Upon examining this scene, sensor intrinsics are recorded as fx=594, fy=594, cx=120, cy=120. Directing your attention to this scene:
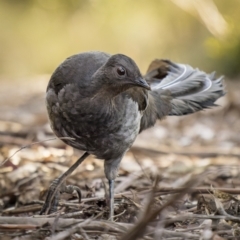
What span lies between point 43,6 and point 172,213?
12.0 metres

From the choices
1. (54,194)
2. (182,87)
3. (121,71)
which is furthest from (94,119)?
(182,87)

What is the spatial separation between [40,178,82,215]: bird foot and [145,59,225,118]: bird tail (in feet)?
3.89

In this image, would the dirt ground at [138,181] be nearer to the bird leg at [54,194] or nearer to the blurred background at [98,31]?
the bird leg at [54,194]

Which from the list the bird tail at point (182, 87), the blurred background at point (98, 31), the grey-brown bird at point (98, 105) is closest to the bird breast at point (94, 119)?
the grey-brown bird at point (98, 105)

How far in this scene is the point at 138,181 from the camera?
532 cm

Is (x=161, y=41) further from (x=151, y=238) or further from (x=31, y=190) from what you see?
(x=151, y=238)

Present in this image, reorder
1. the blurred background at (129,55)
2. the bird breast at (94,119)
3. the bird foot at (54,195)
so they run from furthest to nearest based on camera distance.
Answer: the blurred background at (129,55)
the bird foot at (54,195)
the bird breast at (94,119)

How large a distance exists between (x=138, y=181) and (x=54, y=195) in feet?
4.39

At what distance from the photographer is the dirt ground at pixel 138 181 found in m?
2.99

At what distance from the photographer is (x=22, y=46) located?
1492 cm

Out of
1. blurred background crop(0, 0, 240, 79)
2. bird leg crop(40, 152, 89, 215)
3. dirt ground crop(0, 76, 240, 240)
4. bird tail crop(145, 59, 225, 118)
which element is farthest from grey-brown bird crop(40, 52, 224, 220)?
blurred background crop(0, 0, 240, 79)

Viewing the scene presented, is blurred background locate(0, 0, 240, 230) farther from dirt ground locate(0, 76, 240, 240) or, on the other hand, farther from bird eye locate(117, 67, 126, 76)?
bird eye locate(117, 67, 126, 76)

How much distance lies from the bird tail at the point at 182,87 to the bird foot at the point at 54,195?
3.89 ft

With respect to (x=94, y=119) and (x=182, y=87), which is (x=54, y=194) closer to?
(x=94, y=119)
